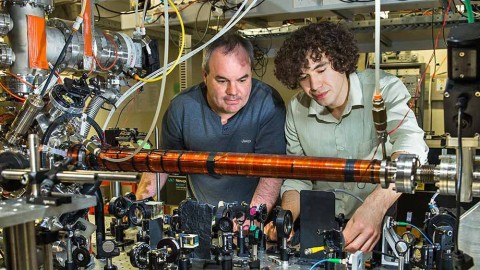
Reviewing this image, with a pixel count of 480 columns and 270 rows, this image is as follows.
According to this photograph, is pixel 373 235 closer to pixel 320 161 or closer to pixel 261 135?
pixel 320 161

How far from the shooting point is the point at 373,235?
1368mm

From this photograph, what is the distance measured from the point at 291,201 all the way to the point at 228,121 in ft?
1.53

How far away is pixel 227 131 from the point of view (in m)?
1.95

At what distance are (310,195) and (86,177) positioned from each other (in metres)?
0.68

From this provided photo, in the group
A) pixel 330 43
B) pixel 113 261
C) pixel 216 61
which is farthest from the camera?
pixel 216 61

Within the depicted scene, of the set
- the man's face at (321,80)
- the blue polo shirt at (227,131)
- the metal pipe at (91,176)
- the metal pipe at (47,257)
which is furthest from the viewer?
the blue polo shirt at (227,131)

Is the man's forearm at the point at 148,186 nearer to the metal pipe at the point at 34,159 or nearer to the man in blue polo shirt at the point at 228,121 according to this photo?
the man in blue polo shirt at the point at 228,121

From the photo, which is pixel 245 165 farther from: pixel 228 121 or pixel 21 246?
pixel 228 121

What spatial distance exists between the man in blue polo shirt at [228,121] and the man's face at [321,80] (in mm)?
273

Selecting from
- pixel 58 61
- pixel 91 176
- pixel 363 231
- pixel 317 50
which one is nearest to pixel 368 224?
pixel 363 231

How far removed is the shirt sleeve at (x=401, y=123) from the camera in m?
1.46

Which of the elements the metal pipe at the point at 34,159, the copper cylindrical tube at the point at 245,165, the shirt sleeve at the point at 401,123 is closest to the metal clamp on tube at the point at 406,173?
the copper cylindrical tube at the point at 245,165

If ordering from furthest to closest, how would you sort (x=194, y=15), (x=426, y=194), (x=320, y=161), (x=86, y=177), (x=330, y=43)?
(x=426, y=194) < (x=194, y=15) < (x=330, y=43) < (x=320, y=161) < (x=86, y=177)

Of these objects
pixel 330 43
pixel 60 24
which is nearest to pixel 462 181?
pixel 330 43
